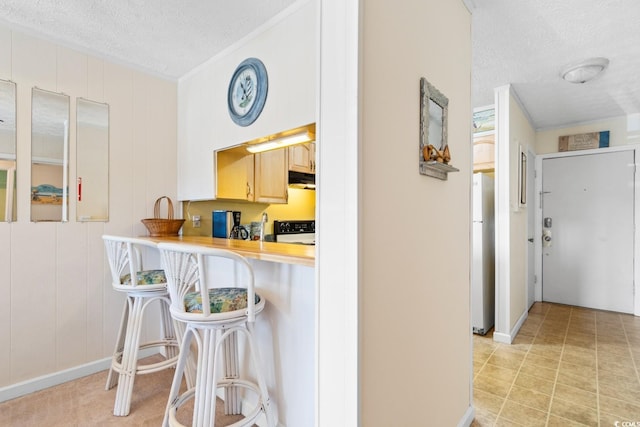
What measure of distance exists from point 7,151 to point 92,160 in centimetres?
46

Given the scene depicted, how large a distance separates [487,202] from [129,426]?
11.4 feet

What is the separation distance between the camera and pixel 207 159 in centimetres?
256

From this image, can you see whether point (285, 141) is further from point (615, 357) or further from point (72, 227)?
point (615, 357)

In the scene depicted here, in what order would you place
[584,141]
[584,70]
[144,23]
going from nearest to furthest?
1. [144,23]
2. [584,70]
3. [584,141]

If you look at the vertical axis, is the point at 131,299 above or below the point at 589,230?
below

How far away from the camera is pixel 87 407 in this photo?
75.2 inches

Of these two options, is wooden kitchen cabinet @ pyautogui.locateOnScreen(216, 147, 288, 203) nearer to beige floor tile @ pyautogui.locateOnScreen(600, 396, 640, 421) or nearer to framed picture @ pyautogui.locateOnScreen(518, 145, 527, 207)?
framed picture @ pyautogui.locateOnScreen(518, 145, 527, 207)

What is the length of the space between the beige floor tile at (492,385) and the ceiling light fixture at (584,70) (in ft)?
8.11

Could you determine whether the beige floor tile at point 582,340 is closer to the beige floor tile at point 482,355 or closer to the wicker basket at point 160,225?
the beige floor tile at point 482,355

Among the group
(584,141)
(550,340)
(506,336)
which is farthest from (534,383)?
(584,141)

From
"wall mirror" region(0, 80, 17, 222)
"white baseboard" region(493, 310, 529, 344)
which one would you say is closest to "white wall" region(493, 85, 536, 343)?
"white baseboard" region(493, 310, 529, 344)

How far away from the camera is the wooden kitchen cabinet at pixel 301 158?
11.4 feet

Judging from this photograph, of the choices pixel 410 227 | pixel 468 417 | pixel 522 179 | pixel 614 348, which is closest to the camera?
pixel 410 227

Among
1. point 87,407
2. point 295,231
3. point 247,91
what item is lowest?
point 87,407
